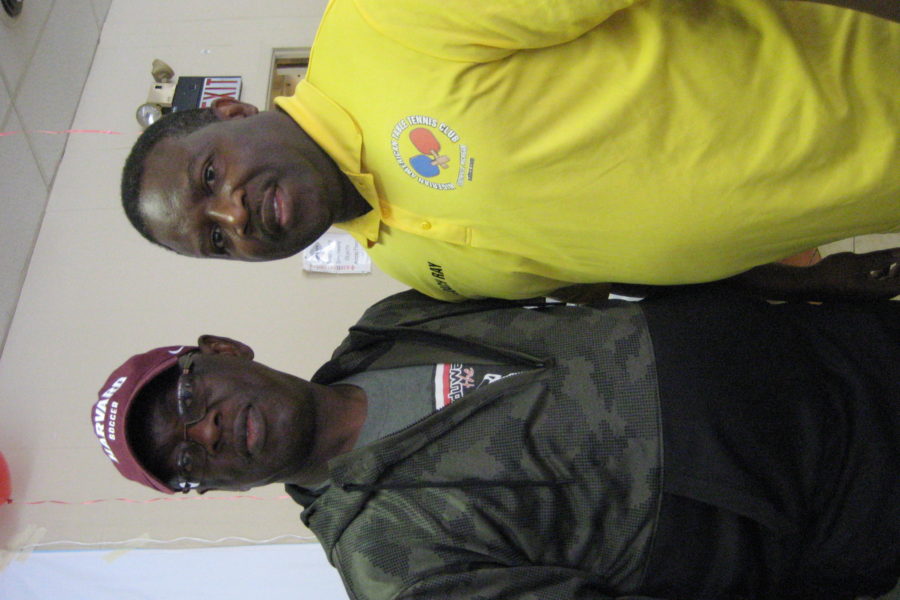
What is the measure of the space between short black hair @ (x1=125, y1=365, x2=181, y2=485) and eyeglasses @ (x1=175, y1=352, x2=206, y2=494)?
41mm

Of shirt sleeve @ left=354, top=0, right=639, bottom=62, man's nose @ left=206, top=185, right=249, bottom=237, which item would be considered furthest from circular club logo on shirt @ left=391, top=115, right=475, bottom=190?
man's nose @ left=206, top=185, right=249, bottom=237

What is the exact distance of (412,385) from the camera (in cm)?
116

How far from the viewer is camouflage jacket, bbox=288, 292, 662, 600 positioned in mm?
974

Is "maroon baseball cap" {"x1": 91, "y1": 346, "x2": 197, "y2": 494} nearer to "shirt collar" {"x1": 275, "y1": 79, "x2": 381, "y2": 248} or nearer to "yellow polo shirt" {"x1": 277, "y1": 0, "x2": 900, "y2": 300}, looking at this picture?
"shirt collar" {"x1": 275, "y1": 79, "x2": 381, "y2": 248}

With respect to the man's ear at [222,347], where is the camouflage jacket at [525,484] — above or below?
below

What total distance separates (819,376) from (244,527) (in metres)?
1.57

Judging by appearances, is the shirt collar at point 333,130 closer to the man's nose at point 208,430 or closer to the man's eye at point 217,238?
the man's eye at point 217,238

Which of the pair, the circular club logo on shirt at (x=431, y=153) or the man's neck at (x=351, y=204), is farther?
the man's neck at (x=351, y=204)

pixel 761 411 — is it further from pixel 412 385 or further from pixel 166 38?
pixel 166 38

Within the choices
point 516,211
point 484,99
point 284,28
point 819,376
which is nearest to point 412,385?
point 516,211

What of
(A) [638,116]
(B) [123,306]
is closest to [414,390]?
(A) [638,116]

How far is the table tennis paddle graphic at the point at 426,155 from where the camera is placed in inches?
37.6

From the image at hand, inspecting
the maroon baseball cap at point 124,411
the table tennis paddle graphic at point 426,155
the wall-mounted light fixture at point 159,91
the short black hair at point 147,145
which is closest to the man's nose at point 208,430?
the maroon baseball cap at point 124,411

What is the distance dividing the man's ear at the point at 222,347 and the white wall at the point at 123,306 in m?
0.69
